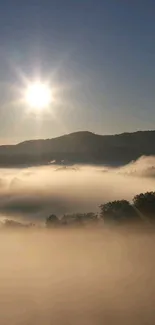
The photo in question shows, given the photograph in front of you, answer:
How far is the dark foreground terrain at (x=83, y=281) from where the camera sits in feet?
352

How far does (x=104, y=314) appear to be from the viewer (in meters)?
107

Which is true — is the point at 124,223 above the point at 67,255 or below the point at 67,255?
above

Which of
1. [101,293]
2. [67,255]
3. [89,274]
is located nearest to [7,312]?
[101,293]

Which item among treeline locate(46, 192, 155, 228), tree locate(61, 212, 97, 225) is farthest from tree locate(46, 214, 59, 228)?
treeline locate(46, 192, 155, 228)

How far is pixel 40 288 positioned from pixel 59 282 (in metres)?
13.6

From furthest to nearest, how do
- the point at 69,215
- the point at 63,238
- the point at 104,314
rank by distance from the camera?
the point at 63,238 < the point at 69,215 < the point at 104,314

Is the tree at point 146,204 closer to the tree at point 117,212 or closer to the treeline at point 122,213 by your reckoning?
the treeline at point 122,213

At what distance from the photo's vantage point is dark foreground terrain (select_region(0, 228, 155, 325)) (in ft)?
352

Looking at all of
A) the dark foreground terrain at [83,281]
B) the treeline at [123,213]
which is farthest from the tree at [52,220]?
the treeline at [123,213]

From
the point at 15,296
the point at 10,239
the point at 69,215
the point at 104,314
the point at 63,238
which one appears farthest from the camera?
the point at 10,239

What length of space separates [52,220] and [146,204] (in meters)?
38.9

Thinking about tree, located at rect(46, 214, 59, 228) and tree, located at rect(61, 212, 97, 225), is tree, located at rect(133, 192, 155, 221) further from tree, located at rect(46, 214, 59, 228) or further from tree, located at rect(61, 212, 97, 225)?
tree, located at rect(46, 214, 59, 228)

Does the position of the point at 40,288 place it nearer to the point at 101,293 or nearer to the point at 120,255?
the point at 101,293

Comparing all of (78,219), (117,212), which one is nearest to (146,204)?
(117,212)
